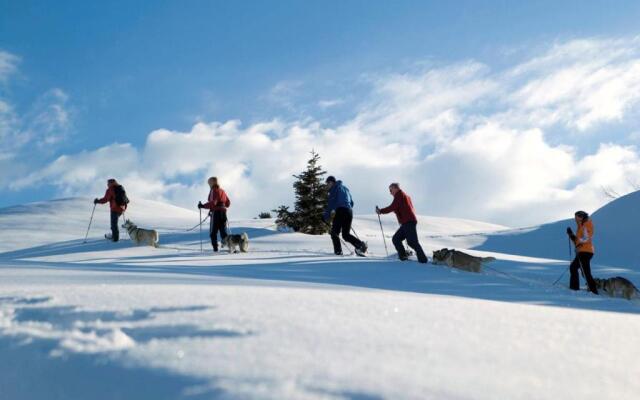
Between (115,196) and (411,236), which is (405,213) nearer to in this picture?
(411,236)

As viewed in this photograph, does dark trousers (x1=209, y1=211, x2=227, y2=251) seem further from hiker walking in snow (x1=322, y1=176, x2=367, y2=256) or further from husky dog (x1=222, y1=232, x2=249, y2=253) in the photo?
hiker walking in snow (x1=322, y1=176, x2=367, y2=256)

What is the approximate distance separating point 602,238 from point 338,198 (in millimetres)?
13457

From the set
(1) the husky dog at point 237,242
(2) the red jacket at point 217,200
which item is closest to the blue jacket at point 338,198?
(1) the husky dog at point 237,242

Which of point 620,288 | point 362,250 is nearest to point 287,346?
point 620,288

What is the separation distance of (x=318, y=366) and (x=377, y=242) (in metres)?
14.9

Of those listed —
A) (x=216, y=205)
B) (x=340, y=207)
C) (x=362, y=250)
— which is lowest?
(x=362, y=250)

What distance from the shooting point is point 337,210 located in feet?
37.2

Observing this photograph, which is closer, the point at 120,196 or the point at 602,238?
the point at 120,196

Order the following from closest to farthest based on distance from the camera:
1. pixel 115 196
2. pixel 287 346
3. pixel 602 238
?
pixel 287 346 < pixel 115 196 < pixel 602 238

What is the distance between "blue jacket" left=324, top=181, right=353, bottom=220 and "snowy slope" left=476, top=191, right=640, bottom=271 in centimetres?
1053

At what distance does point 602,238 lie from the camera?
1980cm

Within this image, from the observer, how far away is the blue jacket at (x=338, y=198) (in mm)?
11289

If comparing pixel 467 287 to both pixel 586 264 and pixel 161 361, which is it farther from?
pixel 161 361

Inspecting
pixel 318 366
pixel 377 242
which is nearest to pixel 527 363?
pixel 318 366
